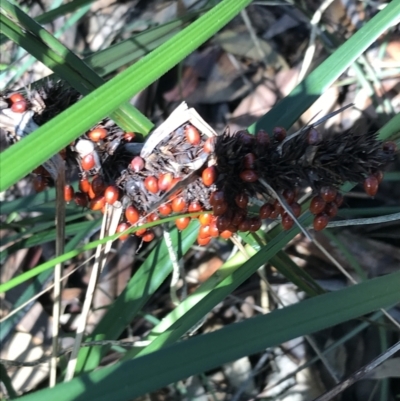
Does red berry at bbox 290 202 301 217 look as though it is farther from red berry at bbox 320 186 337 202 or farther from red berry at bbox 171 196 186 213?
red berry at bbox 171 196 186 213

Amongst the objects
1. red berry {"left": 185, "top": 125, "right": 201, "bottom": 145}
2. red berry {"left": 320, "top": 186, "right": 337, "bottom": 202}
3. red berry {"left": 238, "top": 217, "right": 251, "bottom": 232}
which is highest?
red berry {"left": 185, "top": 125, "right": 201, "bottom": 145}

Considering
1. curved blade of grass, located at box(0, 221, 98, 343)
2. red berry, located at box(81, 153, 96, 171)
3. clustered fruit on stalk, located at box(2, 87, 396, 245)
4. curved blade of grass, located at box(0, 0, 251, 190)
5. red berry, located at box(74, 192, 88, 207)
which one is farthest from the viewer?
curved blade of grass, located at box(0, 221, 98, 343)

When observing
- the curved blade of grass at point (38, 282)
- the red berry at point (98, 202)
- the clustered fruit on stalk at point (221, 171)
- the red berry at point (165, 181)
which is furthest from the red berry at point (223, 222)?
the curved blade of grass at point (38, 282)

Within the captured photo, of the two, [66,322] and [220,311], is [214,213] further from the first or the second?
[66,322]

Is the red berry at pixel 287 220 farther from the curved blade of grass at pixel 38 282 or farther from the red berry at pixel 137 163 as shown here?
the curved blade of grass at pixel 38 282

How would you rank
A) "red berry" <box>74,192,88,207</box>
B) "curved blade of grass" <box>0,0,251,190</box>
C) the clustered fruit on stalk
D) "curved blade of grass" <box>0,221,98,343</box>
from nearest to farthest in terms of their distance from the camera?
"curved blade of grass" <box>0,0,251,190</box> < the clustered fruit on stalk < "red berry" <box>74,192,88,207</box> < "curved blade of grass" <box>0,221,98,343</box>

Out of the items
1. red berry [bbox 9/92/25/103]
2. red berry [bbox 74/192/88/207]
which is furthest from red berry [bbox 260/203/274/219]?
red berry [bbox 9/92/25/103]

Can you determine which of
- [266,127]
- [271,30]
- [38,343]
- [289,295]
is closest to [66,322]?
[38,343]
